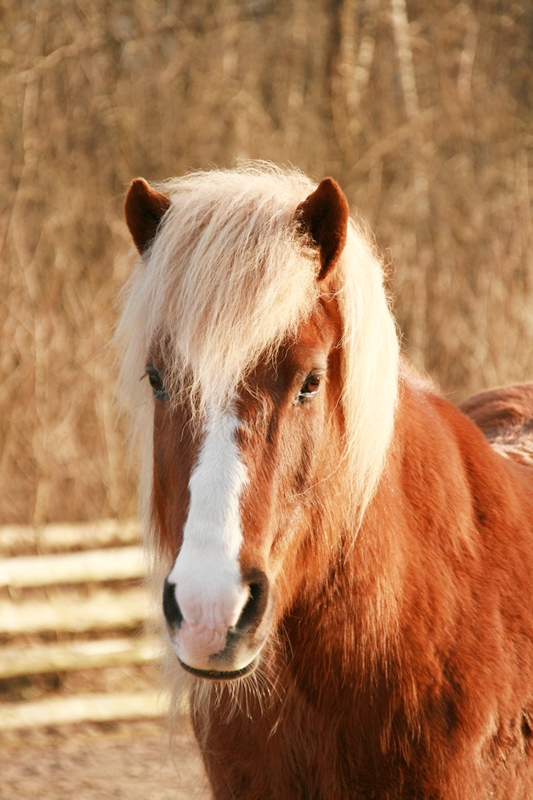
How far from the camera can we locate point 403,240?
289 inches

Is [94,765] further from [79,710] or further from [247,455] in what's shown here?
[247,455]

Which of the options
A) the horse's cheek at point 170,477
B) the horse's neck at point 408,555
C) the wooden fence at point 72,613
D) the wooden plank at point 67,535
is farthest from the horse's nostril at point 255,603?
the wooden plank at point 67,535

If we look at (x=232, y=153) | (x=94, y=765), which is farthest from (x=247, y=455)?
(x=232, y=153)

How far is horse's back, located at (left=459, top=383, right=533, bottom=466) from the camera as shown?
9.95ft

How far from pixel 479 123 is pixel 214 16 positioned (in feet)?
8.82

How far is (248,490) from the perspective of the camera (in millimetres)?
1719

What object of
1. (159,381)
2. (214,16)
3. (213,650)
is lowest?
(213,650)

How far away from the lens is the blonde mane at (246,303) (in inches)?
71.8

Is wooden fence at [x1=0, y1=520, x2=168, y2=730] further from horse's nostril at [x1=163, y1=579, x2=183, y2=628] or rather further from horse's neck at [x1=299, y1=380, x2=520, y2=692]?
horse's nostril at [x1=163, y1=579, x2=183, y2=628]

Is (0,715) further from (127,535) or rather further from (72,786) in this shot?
(127,535)

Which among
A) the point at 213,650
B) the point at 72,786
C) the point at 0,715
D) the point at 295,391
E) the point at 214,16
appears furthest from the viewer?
the point at 214,16

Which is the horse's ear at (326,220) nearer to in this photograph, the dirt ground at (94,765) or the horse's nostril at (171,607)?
the horse's nostril at (171,607)

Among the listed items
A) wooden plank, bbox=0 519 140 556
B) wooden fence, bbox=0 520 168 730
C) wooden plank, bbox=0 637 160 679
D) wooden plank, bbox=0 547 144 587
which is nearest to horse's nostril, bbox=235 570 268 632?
wooden fence, bbox=0 520 168 730

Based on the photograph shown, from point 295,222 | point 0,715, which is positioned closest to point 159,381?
point 295,222
